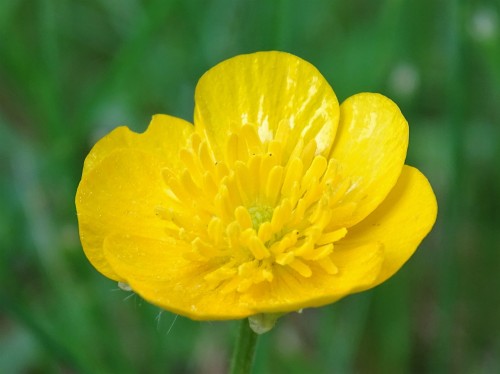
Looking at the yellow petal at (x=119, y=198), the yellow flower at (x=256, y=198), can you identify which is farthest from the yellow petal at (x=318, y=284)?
the yellow petal at (x=119, y=198)

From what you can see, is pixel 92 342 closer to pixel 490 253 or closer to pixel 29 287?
pixel 29 287

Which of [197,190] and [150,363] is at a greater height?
[197,190]

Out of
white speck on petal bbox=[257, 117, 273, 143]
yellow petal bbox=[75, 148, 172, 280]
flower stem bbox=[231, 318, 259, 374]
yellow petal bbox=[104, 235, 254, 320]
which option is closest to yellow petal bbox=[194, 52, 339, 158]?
white speck on petal bbox=[257, 117, 273, 143]

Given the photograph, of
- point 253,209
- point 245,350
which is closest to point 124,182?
point 253,209

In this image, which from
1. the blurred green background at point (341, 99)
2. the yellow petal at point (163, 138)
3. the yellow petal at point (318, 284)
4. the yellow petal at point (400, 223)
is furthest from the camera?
the blurred green background at point (341, 99)

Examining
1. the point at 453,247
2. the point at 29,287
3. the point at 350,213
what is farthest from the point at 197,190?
the point at 29,287

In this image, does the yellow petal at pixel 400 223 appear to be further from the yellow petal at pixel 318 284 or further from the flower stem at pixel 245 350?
the flower stem at pixel 245 350

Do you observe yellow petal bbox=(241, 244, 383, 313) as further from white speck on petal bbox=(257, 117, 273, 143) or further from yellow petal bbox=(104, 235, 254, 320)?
white speck on petal bbox=(257, 117, 273, 143)
